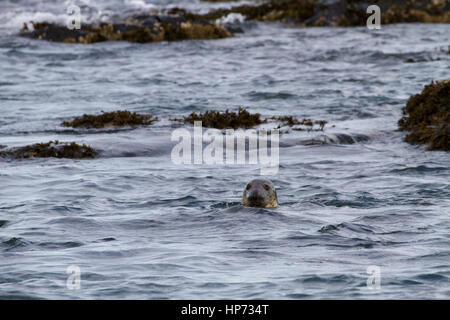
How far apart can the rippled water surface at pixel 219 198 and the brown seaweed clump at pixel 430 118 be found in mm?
320

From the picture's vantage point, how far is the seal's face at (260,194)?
10.5 meters

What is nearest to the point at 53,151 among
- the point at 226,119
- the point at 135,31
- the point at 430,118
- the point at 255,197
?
the point at 226,119

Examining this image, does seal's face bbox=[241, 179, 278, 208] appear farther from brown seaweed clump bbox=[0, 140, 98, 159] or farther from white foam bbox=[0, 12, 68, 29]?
white foam bbox=[0, 12, 68, 29]

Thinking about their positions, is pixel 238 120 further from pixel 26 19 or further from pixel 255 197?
pixel 26 19

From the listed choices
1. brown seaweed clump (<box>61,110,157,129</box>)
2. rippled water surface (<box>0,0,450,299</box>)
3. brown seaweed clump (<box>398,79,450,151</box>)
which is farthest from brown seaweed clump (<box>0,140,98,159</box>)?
brown seaweed clump (<box>398,79,450,151</box>)

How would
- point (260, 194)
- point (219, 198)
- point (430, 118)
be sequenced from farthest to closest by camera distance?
point (430, 118)
point (219, 198)
point (260, 194)

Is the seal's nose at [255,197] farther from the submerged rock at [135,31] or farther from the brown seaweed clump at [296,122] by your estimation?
the submerged rock at [135,31]

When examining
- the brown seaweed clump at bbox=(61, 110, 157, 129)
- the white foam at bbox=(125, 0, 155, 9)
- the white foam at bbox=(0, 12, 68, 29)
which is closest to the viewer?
the brown seaweed clump at bbox=(61, 110, 157, 129)

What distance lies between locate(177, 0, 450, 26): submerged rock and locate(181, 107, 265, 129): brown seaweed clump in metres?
18.6

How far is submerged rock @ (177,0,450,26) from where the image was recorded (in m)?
37.0

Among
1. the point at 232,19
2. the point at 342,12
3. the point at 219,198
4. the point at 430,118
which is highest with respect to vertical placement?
the point at 342,12

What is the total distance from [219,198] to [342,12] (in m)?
27.6

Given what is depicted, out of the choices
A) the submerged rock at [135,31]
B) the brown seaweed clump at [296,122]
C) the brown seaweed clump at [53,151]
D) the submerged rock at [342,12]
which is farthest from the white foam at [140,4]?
the brown seaweed clump at [53,151]

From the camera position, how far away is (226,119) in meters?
17.6
